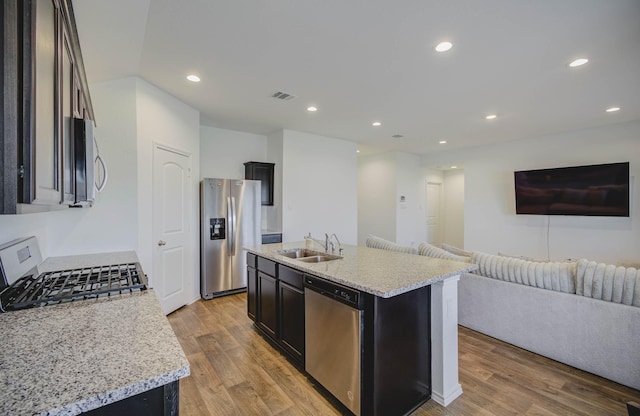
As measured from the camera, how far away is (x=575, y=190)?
Result: 493 centimetres

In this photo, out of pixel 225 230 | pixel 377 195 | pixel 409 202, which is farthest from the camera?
pixel 377 195

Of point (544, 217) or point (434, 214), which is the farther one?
point (434, 214)

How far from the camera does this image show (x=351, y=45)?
2.38 m

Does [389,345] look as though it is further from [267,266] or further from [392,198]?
[392,198]

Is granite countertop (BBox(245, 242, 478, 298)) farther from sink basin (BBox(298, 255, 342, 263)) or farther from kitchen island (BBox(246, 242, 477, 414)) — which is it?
sink basin (BBox(298, 255, 342, 263))

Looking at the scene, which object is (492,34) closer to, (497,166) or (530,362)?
(530,362)

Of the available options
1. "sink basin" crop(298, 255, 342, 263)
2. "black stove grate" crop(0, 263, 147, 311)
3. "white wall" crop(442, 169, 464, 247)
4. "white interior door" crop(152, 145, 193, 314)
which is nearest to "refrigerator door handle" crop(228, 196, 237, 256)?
"white interior door" crop(152, 145, 193, 314)

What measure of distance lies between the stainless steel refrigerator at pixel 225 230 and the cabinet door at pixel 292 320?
2.01 meters

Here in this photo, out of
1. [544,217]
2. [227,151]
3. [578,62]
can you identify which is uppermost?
[578,62]

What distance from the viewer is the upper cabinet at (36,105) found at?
27.7 inches

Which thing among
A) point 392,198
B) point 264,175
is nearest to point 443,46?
point 264,175

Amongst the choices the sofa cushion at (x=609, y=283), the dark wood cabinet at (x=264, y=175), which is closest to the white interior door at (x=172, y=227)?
the dark wood cabinet at (x=264, y=175)

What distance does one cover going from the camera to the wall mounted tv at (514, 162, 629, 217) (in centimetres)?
452

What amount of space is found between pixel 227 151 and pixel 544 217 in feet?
20.0
